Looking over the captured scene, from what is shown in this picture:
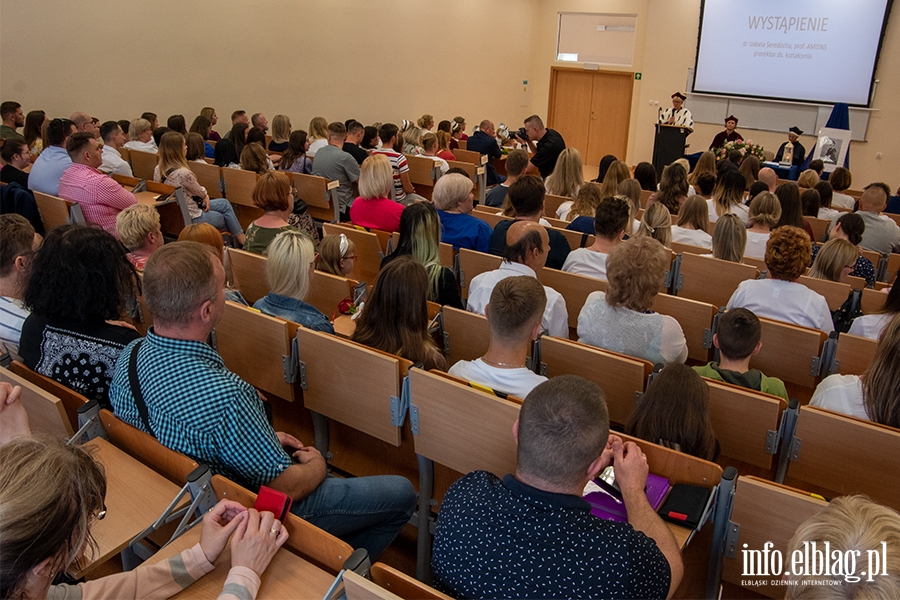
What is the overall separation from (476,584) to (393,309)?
4.71 ft

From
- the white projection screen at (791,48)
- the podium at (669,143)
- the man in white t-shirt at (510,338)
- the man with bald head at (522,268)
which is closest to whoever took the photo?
the man in white t-shirt at (510,338)

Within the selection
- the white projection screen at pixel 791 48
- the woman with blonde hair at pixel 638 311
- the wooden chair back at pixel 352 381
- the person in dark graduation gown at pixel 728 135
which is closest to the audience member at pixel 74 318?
the wooden chair back at pixel 352 381

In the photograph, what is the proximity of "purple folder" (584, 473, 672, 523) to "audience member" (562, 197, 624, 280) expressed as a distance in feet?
7.11

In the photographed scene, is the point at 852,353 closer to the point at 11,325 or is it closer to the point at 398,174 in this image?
the point at 11,325

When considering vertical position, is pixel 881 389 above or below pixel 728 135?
below

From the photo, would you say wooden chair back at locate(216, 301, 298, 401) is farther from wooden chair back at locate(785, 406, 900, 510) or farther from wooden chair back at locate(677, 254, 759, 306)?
wooden chair back at locate(677, 254, 759, 306)

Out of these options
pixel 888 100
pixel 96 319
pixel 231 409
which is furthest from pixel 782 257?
pixel 888 100

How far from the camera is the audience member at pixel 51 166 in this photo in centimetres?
521

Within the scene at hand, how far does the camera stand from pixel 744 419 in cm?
241

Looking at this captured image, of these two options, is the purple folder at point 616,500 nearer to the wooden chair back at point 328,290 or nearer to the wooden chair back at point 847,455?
the wooden chair back at point 847,455

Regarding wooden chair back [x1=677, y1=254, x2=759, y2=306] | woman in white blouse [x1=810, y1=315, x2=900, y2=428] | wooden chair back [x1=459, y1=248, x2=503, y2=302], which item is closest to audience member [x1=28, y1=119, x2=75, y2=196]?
wooden chair back [x1=459, y1=248, x2=503, y2=302]

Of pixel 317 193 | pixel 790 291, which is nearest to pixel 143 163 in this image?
pixel 317 193

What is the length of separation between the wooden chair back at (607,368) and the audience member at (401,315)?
49cm

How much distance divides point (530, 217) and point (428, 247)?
1.10 meters
